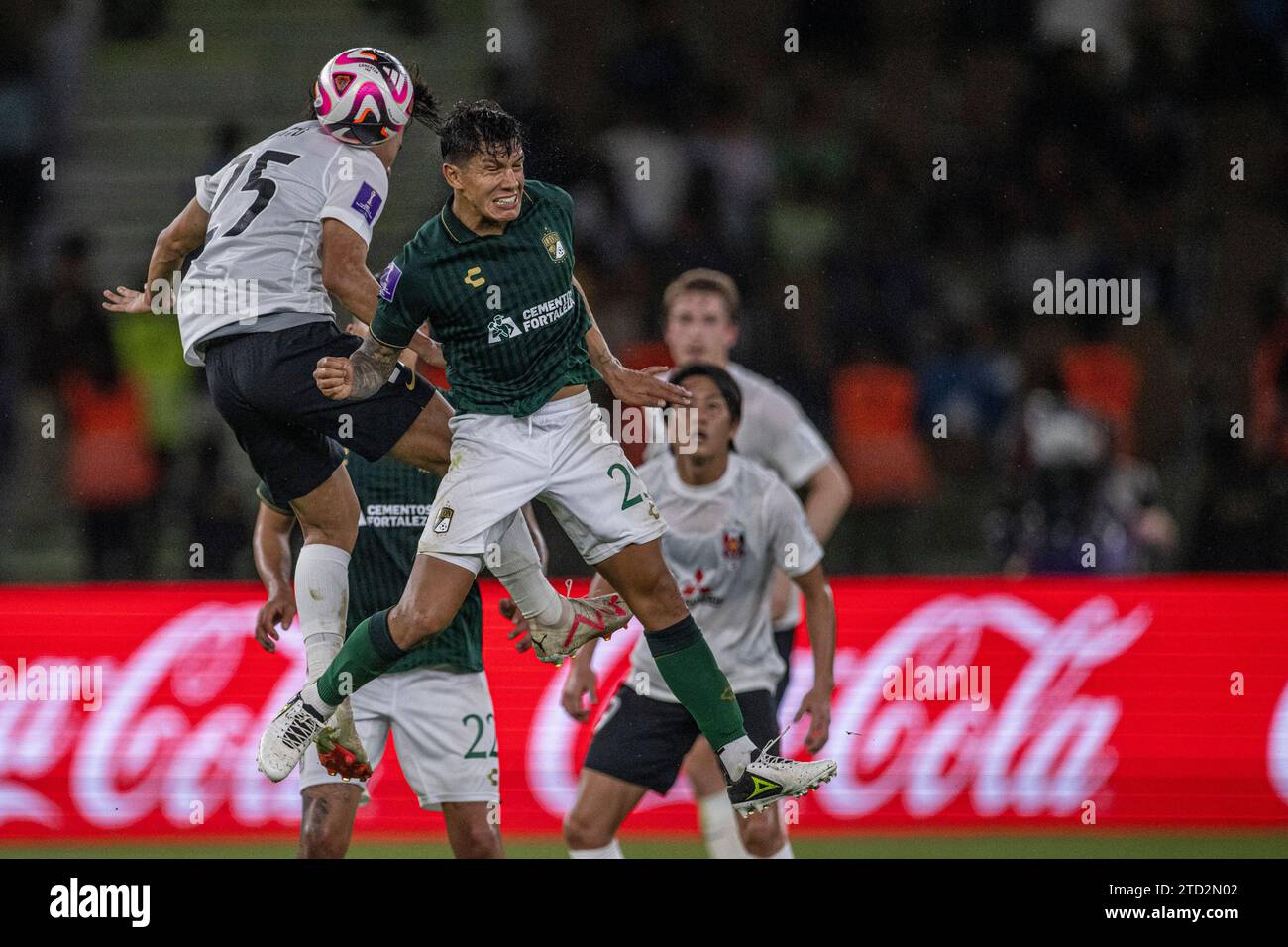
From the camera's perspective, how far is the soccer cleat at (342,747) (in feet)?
16.8

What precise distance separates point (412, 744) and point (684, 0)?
625 cm

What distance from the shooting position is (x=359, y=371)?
4.99 metres

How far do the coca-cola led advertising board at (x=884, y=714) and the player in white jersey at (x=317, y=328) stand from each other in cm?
233

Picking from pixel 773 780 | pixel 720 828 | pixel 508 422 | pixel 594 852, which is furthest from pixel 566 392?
pixel 720 828

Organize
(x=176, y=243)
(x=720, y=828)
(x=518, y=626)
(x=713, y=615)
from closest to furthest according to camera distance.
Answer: (x=518, y=626), (x=176, y=243), (x=713, y=615), (x=720, y=828)

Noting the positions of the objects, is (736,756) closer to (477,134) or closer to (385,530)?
(385,530)

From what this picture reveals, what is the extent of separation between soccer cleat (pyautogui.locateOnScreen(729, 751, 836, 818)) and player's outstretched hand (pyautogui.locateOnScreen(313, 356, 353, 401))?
1641mm

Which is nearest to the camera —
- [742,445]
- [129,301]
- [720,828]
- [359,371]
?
[359,371]

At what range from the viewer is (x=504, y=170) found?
16.0 feet

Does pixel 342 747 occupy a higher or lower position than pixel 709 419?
lower

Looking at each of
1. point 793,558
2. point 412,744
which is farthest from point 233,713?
point 793,558

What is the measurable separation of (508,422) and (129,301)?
1535 millimetres

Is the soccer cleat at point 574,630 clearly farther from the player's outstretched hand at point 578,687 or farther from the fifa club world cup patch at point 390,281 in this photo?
the fifa club world cup patch at point 390,281

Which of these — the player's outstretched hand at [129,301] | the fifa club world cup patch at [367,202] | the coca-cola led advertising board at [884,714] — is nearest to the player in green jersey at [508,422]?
the fifa club world cup patch at [367,202]
